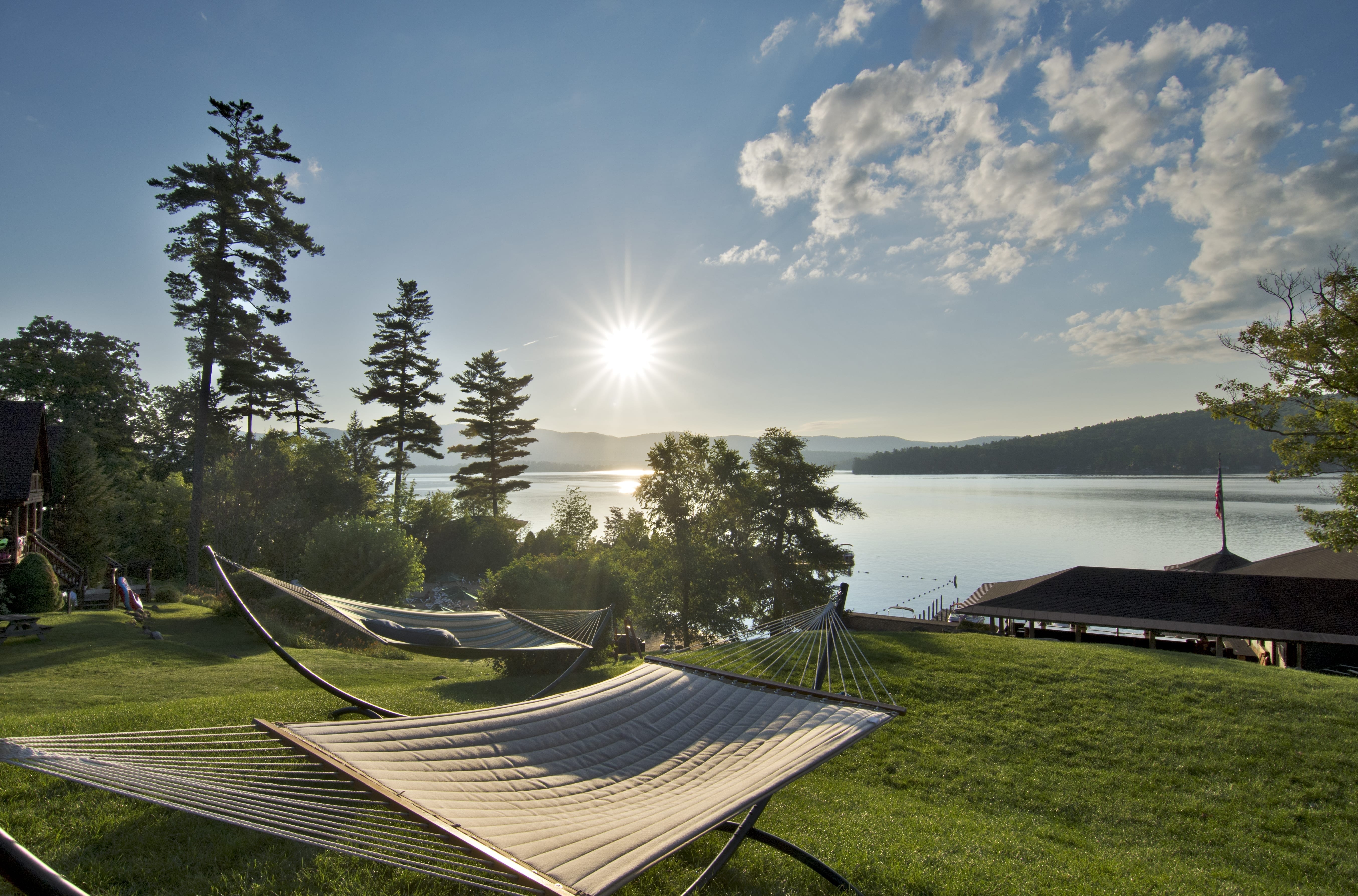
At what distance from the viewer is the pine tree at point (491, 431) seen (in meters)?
30.4

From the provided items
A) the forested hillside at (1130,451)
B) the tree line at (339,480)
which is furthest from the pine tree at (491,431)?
the forested hillside at (1130,451)

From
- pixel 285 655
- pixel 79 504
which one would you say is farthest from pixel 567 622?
pixel 79 504

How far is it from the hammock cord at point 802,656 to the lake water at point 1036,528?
9147 mm

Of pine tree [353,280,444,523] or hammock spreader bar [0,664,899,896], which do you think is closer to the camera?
hammock spreader bar [0,664,899,896]

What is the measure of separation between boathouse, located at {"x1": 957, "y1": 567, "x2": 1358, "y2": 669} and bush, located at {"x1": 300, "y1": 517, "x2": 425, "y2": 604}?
14206 mm

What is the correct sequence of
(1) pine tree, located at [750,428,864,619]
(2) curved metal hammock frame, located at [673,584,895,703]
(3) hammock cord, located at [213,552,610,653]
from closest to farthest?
(2) curved metal hammock frame, located at [673,584,895,703] < (3) hammock cord, located at [213,552,610,653] < (1) pine tree, located at [750,428,864,619]

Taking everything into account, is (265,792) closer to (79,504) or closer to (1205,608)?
(1205,608)

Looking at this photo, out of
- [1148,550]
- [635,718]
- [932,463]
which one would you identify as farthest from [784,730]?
[932,463]

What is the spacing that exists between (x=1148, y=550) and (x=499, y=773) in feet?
138

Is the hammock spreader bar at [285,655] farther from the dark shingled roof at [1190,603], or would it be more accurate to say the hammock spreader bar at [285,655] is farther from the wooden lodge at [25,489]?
the dark shingled roof at [1190,603]

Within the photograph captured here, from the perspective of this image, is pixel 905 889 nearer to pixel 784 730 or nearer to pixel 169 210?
pixel 784 730

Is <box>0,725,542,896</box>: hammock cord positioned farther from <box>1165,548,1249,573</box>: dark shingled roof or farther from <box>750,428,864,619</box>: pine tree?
<box>750,428,864,619</box>: pine tree

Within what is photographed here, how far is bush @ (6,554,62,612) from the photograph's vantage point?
10922 millimetres

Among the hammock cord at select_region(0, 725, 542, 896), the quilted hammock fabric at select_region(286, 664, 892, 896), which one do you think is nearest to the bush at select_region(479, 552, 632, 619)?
the quilted hammock fabric at select_region(286, 664, 892, 896)
